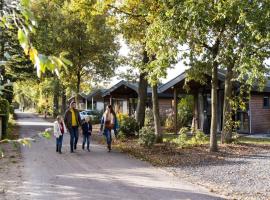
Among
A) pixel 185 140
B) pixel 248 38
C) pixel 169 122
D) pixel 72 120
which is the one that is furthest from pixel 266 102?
pixel 72 120

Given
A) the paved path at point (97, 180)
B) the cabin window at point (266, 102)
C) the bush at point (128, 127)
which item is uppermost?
the cabin window at point (266, 102)

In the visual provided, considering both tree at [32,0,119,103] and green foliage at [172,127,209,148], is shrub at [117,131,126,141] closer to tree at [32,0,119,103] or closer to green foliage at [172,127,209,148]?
green foliage at [172,127,209,148]

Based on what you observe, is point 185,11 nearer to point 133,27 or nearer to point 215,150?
point 215,150

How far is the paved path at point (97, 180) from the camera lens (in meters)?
8.23

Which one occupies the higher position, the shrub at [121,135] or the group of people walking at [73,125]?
the group of people walking at [73,125]

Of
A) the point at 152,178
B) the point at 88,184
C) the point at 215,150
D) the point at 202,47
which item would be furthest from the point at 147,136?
the point at 88,184

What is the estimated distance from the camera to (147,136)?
1598 cm

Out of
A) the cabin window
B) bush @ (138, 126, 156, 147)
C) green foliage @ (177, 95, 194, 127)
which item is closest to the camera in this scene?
bush @ (138, 126, 156, 147)

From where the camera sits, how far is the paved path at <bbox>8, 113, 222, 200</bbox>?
8.23m

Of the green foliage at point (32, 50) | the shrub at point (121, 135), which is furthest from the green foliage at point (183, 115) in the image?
the green foliage at point (32, 50)

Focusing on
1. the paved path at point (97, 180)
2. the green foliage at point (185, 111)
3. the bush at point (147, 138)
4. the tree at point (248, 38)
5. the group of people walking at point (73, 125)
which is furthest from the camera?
the green foliage at point (185, 111)

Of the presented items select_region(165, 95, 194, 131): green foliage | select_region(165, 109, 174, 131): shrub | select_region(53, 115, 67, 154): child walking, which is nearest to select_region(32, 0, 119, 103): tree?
select_region(165, 109, 174, 131): shrub

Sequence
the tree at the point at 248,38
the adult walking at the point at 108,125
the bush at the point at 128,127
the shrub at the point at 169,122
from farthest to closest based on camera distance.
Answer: the shrub at the point at 169,122, the bush at the point at 128,127, the adult walking at the point at 108,125, the tree at the point at 248,38

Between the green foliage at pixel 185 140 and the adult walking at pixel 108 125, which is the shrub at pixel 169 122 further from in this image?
the adult walking at pixel 108 125
